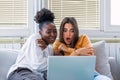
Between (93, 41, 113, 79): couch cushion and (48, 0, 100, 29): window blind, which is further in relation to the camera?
(48, 0, 100, 29): window blind

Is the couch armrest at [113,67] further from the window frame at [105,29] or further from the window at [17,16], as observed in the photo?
the window at [17,16]

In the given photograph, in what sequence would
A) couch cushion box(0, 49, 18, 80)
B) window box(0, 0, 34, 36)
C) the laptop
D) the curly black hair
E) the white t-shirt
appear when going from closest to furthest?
1. the laptop
2. the white t-shirt
3. the curly black hair
4. couch cushion box(0, 49, 18, 80)
5. window box(0, 0, 34, 36)

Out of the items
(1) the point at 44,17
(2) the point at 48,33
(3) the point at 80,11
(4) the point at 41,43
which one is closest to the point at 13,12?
(3) the point at 80,11

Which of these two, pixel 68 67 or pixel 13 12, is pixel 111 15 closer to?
pixel 13 12

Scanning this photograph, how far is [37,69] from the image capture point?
217 cm

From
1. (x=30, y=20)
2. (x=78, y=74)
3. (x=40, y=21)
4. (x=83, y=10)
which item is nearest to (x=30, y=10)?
(x=30, y=20)

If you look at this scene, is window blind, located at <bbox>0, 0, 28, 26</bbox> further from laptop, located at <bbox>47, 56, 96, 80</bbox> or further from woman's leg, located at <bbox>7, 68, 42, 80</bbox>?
laptop, located at <bbox>47, 56, 96, 80</bbox>

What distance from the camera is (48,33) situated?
2336 mm

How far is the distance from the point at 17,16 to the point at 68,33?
0.99 metres

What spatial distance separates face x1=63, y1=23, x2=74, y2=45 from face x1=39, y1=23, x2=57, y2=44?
0.88 ft

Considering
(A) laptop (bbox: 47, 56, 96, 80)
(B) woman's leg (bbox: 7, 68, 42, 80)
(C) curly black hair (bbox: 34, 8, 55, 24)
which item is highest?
(C) curly black hair (bbox: 34, 8, 55, 24)

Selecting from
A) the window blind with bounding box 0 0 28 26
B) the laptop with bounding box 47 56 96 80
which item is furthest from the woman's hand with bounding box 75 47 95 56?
the window blind with bounding box 0 0 28 26

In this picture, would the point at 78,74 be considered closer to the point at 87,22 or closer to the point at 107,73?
the point at 107,73

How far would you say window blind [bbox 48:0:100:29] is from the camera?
3338 mm
